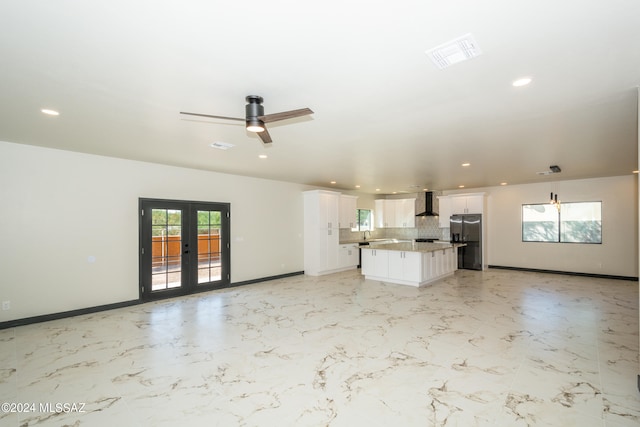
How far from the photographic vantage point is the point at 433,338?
3834 mm

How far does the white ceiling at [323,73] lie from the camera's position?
1.68 meters

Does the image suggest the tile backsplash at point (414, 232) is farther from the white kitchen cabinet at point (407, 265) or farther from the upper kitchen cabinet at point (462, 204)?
the white kitchen cabinet at point (407, 265)

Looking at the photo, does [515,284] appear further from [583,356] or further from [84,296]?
[84,296]

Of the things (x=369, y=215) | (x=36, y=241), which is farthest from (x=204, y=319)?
(x=369, y=215)

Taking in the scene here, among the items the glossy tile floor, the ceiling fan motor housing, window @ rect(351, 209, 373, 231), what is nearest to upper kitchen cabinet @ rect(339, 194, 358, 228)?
window @ rect(351, 209, 373, 231)

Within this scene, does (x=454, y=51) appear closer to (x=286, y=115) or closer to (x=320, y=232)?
(x=286, y=115)

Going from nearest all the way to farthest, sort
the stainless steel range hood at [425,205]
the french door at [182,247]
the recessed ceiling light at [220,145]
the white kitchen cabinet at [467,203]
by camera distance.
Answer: the recessed ceiling light at [220,145], the french door at [182,247], the white kitchen cabinet at [467,203], the stainless steel range hood at [425,205]

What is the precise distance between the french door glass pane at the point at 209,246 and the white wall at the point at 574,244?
26.2ft

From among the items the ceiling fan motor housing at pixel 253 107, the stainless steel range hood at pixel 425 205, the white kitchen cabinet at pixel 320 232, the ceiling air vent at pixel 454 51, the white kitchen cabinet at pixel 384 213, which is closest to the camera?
the ceiling air vent at pixel 454 51

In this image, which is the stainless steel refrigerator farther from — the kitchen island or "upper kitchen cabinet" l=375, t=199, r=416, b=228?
"upper kitchen cabinet" l=375, t=199, r=416, b=228

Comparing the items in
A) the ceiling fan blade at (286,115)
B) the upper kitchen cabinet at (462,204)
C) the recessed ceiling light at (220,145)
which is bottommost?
the upper kitchen cabinet at (462,204)

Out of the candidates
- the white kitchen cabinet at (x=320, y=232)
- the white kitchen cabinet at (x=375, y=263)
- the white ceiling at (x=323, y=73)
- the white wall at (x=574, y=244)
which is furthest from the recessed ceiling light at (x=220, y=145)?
the white wall at (x=574, y=244)

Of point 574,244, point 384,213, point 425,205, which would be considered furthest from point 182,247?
point 574,244

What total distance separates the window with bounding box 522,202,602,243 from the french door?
8.41 metres
